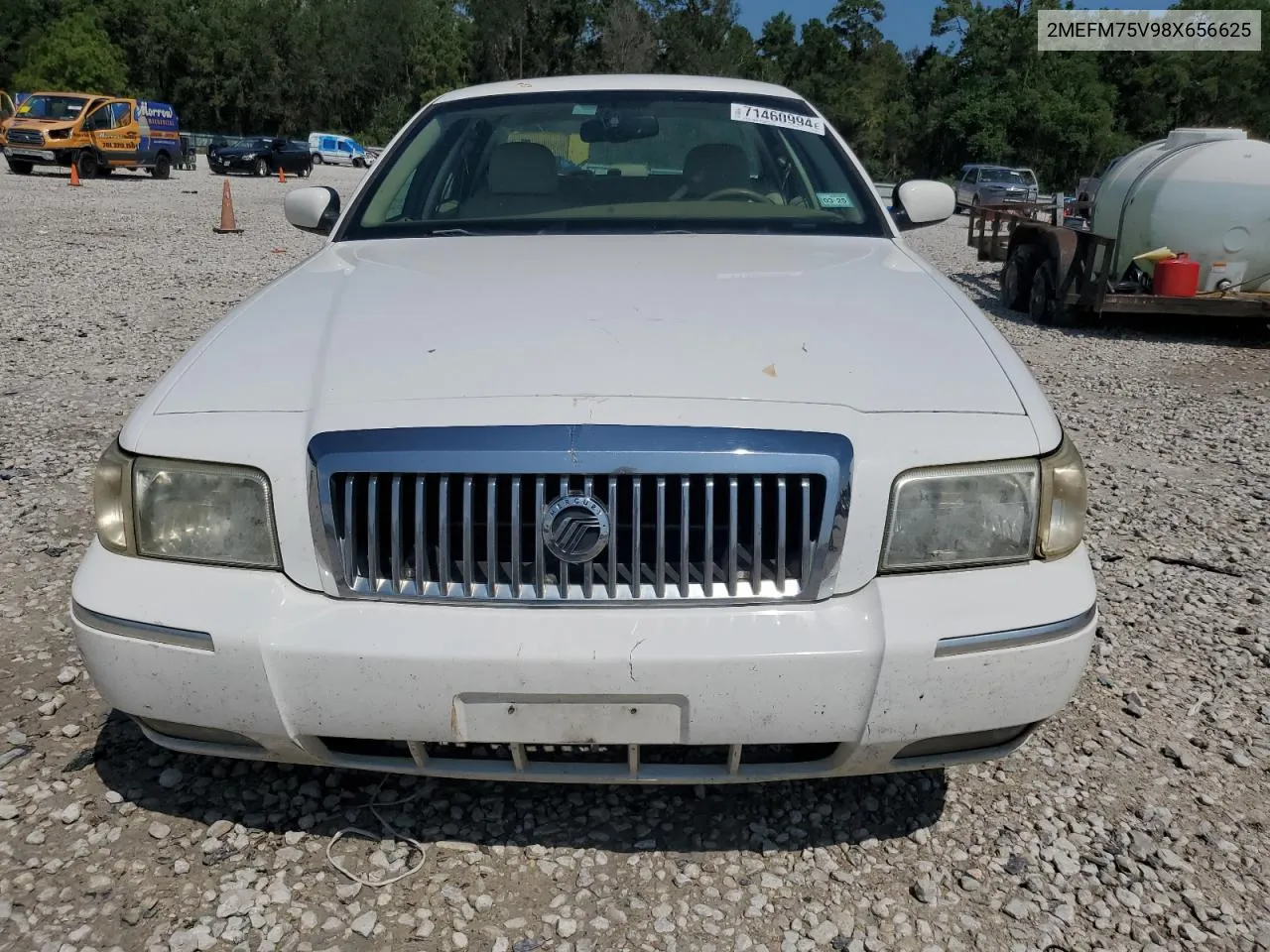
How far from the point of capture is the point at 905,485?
198cm

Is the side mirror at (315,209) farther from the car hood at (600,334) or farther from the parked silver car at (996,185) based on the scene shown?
the parked silver car at (996,185)

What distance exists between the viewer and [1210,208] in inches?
352

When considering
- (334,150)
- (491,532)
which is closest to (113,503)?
(491,532)

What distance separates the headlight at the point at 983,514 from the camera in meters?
1.99

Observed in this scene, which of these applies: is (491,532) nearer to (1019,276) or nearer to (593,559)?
(593,559)

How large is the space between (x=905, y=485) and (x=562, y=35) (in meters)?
84.3

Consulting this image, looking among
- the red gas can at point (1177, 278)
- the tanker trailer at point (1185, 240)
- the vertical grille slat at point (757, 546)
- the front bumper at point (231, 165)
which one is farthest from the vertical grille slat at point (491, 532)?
the front bumper at point (231, 165)

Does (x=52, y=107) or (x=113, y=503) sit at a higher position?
(x=52, y=107)

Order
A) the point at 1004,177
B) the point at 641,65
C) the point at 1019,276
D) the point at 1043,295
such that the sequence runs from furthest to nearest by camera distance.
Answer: the point at 641,65, the point at 1004,177, the point at 1019,276, the point at 1043,295

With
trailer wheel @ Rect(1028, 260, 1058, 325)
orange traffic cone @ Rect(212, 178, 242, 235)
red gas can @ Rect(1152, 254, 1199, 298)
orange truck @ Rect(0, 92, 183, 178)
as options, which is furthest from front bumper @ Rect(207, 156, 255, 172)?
red gas can @ Rect(1152, 254, 1199, 298)

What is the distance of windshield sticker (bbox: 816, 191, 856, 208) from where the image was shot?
349 cm

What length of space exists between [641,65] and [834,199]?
74673 mm

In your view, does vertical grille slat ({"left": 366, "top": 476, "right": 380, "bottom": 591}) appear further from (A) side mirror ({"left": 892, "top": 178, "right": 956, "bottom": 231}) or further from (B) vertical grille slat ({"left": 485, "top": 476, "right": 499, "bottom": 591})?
(A) side mirror ({"left": 892, "top": 178, "right": 956, "bottom": 231})

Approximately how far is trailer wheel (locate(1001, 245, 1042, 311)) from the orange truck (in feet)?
78.3
